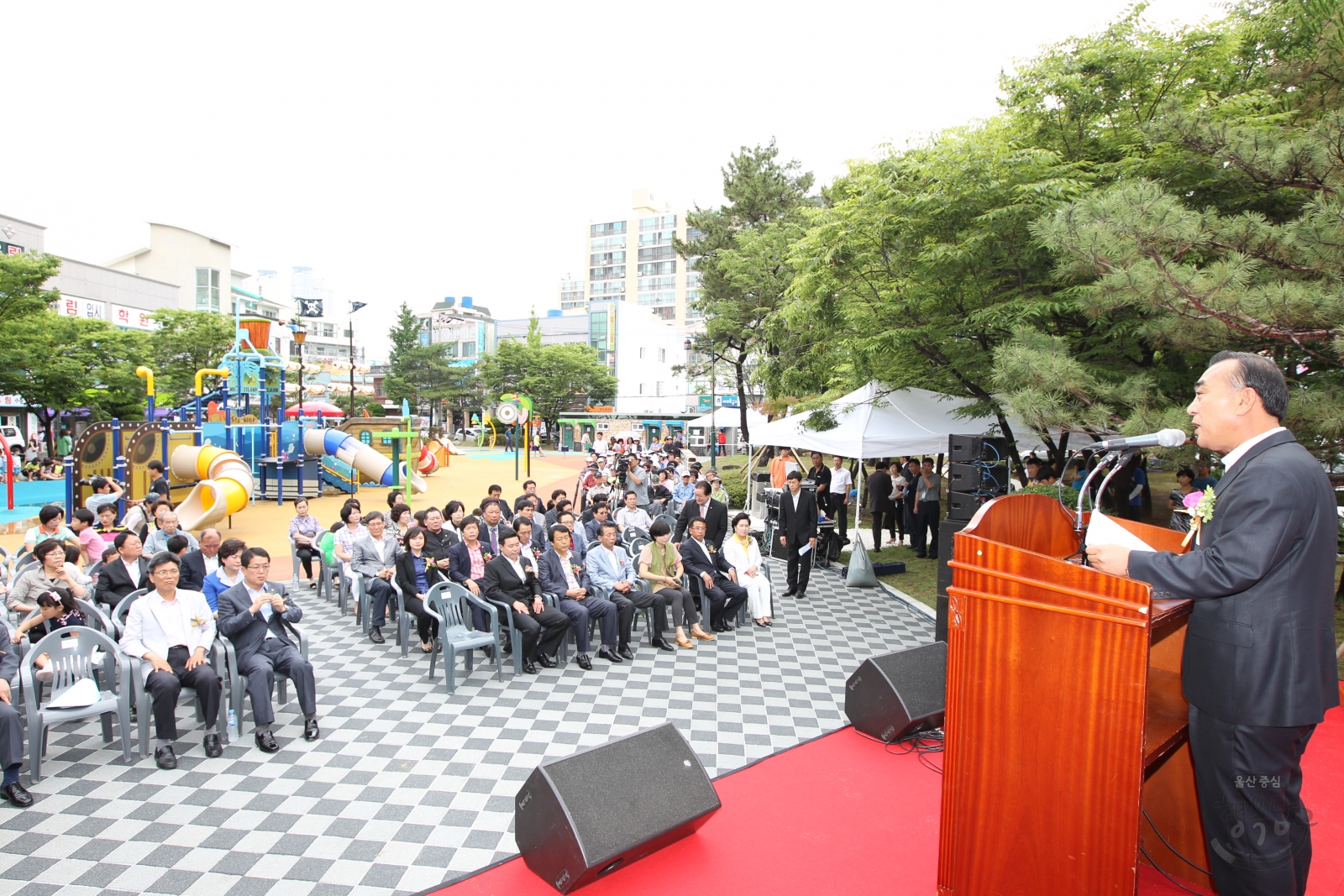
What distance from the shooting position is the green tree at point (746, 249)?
22.1m

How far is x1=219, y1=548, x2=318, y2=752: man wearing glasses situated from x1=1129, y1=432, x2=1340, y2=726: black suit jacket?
5.12 m

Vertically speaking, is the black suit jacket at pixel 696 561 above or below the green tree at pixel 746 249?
below

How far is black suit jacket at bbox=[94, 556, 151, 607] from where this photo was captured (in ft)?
20.3

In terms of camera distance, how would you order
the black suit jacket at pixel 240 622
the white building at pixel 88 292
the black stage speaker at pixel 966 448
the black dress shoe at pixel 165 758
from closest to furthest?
the black dress shoe at pixel 165 758, the black suit jacket at pixel 240 622, the black stage speaker at pixel 966 448, the white building at pixel 88 292

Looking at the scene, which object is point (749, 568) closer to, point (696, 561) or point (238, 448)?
point (696, 561)

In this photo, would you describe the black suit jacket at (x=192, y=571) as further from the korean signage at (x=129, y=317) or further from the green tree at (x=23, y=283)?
the korean signage at (x=129, y=317)

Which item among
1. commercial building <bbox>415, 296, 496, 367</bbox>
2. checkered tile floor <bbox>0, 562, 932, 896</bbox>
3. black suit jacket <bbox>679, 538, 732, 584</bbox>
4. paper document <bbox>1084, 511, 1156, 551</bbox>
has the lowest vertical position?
checkered tile floor <bbox>0, 562, 932, 896</bbox>

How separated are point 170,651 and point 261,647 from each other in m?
0.57

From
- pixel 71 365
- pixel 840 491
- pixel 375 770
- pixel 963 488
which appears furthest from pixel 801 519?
pixel 71 365

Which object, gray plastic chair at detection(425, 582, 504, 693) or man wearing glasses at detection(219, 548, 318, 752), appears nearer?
man wearing glasses at detection(219, 548, 318, 752)

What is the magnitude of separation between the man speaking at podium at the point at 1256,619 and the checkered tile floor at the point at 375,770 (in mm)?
2806

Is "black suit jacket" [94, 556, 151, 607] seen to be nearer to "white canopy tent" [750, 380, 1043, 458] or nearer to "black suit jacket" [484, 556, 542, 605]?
"black suit jacket" [484, 556, 542, 605]

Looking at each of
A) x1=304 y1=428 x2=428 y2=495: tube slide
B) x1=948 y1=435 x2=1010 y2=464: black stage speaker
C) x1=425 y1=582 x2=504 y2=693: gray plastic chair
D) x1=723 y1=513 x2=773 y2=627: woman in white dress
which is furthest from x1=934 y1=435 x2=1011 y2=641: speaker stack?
x1=304 y1=428 x2=428 y2=495: tube slide

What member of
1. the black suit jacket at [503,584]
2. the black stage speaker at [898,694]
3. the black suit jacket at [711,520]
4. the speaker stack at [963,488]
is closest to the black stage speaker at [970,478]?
the speaker stack at [963,488]
